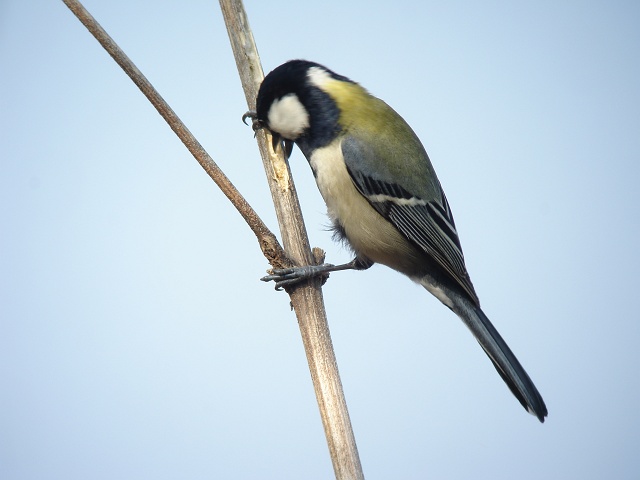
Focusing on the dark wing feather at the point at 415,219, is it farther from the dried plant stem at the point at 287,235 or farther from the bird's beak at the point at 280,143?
the dried plant stem at the point at 287,235

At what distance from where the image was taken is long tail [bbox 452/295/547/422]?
1396mm

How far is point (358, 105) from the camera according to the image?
5.34 feet

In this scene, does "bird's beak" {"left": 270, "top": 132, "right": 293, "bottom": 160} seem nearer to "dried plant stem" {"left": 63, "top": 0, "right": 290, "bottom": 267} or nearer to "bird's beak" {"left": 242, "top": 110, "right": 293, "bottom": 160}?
"bird's beak" {"left": 242, "top": 110, "right": 293, "bottom": 160}

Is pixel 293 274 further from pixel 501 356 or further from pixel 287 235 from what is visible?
pixel 501 356

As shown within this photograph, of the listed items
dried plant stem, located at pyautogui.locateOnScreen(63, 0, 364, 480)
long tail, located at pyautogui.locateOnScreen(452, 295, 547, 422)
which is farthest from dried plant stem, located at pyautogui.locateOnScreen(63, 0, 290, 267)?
long tail, located at pyautogui.locateOnScreen(452, 295, 547, 422)

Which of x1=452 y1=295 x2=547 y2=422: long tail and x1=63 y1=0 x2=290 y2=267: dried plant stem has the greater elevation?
x1=63 y1=0 x2=290 y2=267: dried plant stem

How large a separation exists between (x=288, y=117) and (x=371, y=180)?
0.25 m

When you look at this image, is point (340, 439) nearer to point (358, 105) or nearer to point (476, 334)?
point (476, 334)

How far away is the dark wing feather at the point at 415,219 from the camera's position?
5.01ft

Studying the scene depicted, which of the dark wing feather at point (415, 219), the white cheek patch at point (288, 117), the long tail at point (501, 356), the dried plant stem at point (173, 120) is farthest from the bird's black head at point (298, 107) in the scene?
the long tail at point (501, 356)

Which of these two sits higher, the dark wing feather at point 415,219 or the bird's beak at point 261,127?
the bird's beak at point 261,127

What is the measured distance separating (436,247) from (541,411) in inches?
17.2

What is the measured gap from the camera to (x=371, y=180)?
1527 mm

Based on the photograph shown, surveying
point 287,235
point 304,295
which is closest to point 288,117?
point 287,235
